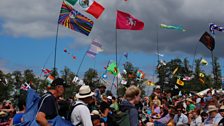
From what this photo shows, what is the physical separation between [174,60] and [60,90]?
323 ft

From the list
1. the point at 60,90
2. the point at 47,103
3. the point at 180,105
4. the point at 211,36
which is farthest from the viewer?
the point at 211,36

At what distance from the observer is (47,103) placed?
5254 mm

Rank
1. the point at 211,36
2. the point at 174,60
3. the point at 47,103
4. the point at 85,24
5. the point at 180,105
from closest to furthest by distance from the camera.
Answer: the point at 47,103 → the point at 180,105 → the point at 85,24 → the point at 211,36 → the point at 174,60

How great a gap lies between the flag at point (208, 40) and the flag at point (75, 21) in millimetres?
8767

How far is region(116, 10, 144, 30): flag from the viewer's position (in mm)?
12915

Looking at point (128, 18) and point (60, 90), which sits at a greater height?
point (128, 18)

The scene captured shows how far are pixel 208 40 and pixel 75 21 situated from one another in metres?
9.32

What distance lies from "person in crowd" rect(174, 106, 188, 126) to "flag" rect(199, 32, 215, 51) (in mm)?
9233

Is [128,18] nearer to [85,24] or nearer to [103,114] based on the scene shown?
[85,24]

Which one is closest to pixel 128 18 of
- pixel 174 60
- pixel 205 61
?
pixel 205 61

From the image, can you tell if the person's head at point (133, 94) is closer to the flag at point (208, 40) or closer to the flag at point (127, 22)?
the flag at point (127, 22)

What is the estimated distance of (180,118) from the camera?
36.5 ft

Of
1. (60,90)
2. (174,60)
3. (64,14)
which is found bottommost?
(60,90)

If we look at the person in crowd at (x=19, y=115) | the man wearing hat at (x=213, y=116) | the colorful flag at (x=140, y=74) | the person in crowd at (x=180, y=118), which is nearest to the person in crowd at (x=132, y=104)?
the person in crowd at (x=19, y=115)
